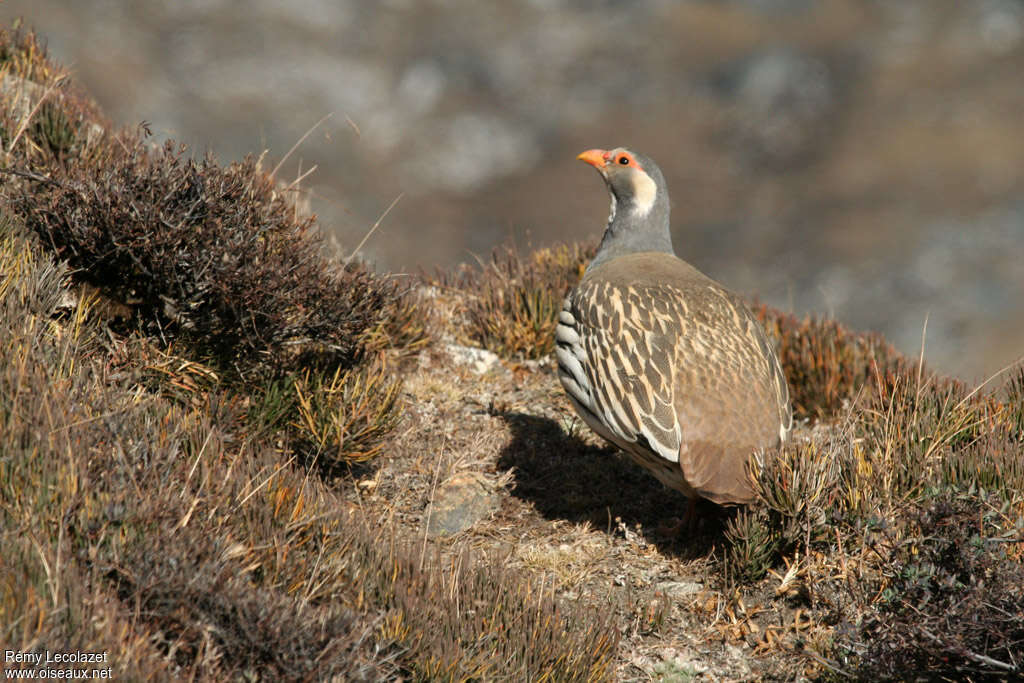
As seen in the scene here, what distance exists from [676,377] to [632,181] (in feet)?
7.05

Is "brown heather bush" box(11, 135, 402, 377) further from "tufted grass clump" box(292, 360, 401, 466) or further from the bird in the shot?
the bird

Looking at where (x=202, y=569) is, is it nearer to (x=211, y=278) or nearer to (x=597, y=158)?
(x=211, y=278)

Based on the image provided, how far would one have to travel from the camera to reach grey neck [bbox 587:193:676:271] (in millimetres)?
6785

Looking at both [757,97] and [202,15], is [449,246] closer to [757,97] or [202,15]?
[757,97]

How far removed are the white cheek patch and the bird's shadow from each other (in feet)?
5.05

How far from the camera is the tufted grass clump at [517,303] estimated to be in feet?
25.3

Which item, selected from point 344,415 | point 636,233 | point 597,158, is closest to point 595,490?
point 344,415

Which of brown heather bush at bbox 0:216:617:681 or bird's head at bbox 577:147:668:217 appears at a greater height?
bird's head at bbox 577:147:668:217

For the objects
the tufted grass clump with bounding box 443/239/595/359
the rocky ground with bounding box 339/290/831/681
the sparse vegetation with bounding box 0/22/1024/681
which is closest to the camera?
the sparse vegetation with bounding box 0/22/1024/681

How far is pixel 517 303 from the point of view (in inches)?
309

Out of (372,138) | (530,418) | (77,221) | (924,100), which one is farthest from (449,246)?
(77,221)

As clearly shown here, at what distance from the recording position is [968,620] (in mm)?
4070

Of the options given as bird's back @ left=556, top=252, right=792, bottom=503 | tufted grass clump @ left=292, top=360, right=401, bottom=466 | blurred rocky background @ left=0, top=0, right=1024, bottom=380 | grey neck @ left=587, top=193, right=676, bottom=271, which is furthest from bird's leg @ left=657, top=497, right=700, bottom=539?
blurred rocky background @ left=0, top=0, right=1024, bottom=380

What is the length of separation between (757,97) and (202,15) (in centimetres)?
1496
